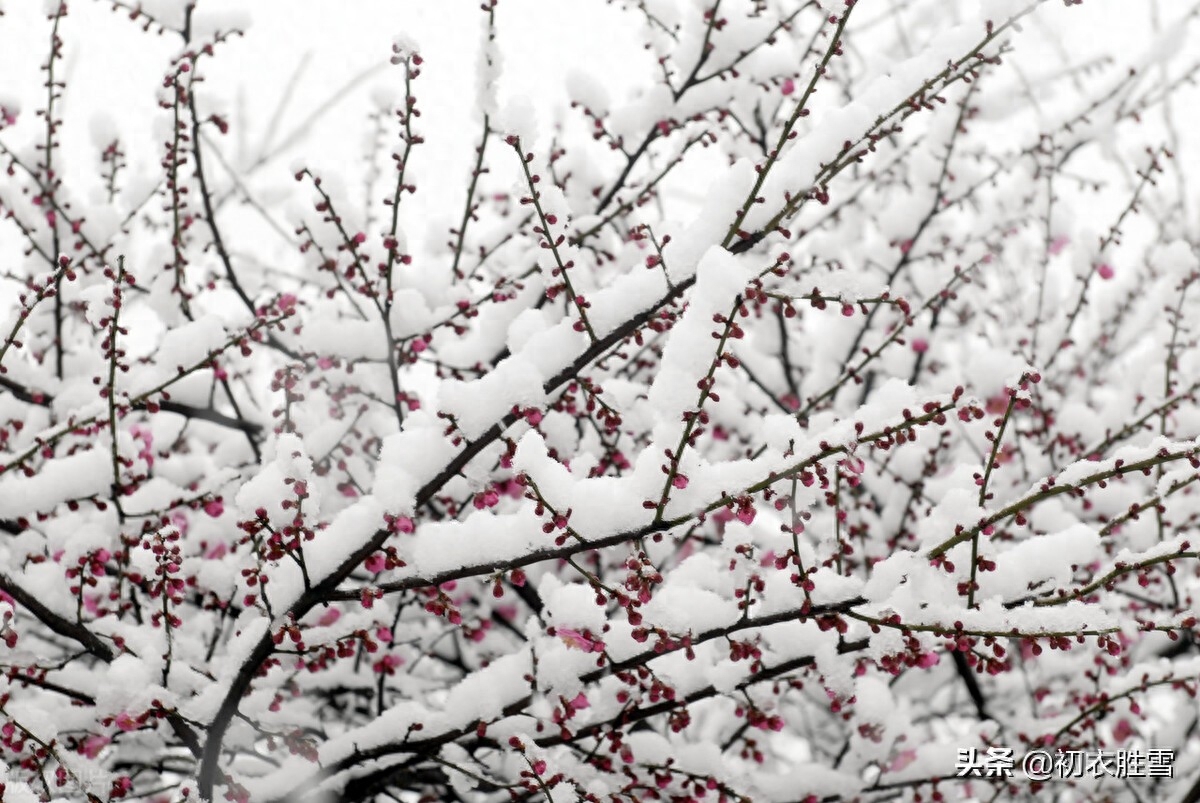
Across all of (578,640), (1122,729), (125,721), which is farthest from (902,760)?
(125,721)

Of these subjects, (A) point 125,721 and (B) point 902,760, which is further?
(B) point 902,760

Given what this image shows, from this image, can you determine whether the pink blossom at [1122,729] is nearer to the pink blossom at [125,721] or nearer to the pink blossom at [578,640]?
the pink blossom at [578,640]

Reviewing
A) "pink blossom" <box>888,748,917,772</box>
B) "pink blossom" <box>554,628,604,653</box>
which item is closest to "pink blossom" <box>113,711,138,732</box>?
"pink blossom" <box>554,628,604,653</box>

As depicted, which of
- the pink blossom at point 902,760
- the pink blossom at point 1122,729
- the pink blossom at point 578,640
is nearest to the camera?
the pink blossom at point 578,640

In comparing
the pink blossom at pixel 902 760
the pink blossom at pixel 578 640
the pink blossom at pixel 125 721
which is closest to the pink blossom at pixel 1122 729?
the pink blossom at pixel 902 760

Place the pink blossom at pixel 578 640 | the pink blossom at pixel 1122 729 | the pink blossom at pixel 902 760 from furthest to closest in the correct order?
1. the pink blossom at pixel 1122 729
2. the pink blossom at pixel 902 760
3. the pink blossom at pixel 578 640


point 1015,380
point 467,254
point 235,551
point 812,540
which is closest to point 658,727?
point 812,540

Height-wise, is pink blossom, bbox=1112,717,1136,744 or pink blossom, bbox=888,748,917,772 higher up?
pink blossom, bbox=1112,717,1136,744

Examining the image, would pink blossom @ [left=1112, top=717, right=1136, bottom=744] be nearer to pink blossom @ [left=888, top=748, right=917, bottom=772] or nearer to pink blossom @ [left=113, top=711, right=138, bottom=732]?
pink blossom @ [left=888, top=748, right=917, bottom=772]

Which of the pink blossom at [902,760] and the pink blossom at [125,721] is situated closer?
the pink blossom at [125,721]

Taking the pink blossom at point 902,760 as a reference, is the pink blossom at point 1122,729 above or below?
above

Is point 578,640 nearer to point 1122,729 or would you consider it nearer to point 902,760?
point 902,760

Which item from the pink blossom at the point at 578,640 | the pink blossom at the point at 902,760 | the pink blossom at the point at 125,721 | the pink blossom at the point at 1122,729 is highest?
the pink blossom at the point at 1122,729

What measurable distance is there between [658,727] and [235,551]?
1.92m
